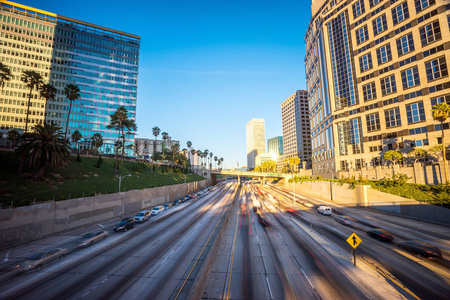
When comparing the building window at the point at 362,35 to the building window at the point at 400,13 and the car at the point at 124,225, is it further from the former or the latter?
the car at the point at 124,225

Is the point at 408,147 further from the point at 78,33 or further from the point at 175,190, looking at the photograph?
the point at 78,33

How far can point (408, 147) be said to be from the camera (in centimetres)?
5588

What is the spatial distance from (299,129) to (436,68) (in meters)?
120

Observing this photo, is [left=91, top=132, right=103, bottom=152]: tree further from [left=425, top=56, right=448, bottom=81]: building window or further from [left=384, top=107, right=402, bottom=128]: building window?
[left=425, top=56, right=448, bottom=81]: building window

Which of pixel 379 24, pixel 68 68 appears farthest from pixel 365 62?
pixel 68 68

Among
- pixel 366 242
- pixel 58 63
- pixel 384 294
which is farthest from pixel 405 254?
pixel 58 63

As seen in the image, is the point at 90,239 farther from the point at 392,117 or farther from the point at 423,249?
the point at 392,117

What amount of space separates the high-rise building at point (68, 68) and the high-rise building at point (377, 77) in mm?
99005

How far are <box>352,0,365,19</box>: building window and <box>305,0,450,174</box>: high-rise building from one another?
0.31 meters

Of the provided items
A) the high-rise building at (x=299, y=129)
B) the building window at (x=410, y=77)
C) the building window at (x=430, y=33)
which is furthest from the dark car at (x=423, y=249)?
the high-rise building at (x=299, y=129)

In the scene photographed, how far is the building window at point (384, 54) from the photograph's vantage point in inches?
2421

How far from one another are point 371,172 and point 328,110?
99.1 ft

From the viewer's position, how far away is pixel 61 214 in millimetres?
29078

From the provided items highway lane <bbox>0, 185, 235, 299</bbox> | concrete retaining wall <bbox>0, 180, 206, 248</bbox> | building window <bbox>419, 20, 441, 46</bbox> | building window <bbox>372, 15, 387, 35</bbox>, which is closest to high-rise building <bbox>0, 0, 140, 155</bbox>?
concrete retaining wall <bbox>0, 180, 206, 248</bbox>
